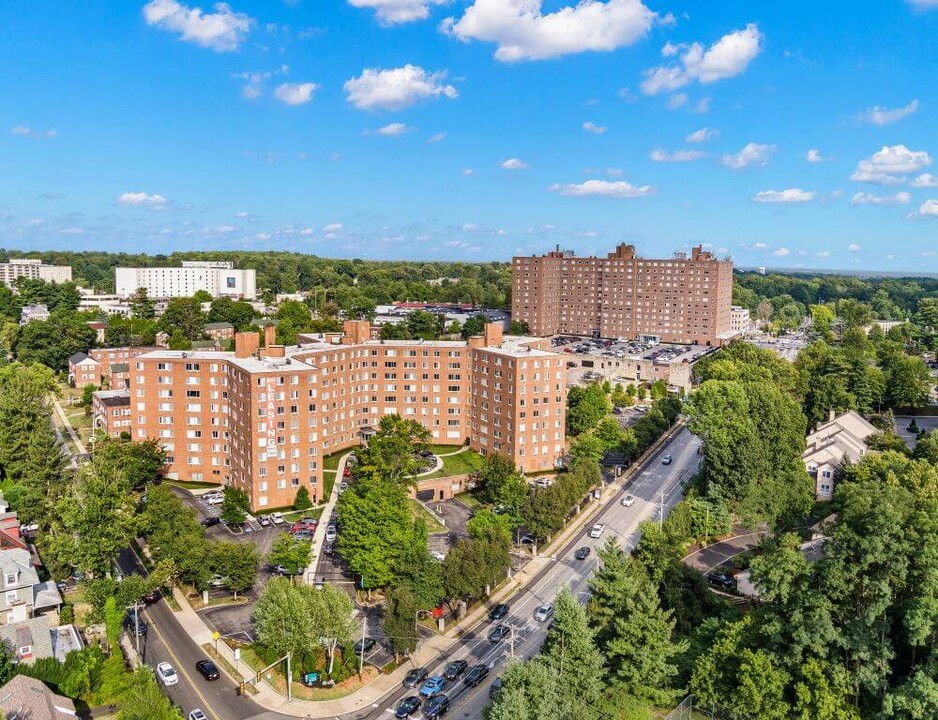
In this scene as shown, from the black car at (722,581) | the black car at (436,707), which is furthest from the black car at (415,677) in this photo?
the black car at (722,581)


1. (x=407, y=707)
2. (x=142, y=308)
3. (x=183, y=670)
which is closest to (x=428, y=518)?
(x=183, y=670)

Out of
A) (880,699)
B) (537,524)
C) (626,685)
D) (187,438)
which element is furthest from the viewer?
(187,438)

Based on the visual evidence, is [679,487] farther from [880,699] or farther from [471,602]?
[880,699]

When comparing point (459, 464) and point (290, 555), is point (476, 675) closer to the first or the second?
point (290, 555)

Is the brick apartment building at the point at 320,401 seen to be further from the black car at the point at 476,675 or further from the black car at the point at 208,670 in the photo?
the black car at the point at 476,675

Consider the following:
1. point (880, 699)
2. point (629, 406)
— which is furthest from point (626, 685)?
point (629, 406)

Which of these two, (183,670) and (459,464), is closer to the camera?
(183,670)
